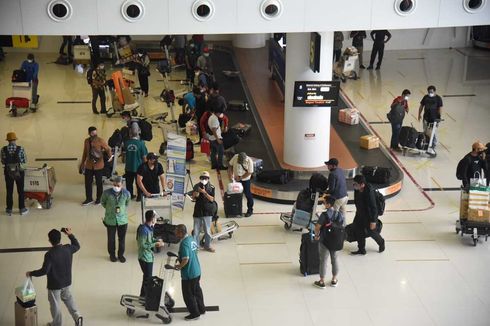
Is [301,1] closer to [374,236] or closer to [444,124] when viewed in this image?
[374,236]

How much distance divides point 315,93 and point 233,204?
8.78 ft

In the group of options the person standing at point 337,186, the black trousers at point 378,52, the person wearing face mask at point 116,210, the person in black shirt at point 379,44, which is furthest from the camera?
the black trousers at point 378,52

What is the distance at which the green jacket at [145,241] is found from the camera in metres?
12.2

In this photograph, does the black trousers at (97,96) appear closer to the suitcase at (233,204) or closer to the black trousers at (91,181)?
the black trousers at (91,181)

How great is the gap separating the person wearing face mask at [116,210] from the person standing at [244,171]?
2599 mm

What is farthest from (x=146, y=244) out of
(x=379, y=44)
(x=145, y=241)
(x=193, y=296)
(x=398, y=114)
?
(x=379, y=44)

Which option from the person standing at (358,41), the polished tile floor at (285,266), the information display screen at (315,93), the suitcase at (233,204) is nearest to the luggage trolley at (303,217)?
the polished tile floor at (285,266)

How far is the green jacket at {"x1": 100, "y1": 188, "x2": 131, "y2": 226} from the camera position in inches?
526

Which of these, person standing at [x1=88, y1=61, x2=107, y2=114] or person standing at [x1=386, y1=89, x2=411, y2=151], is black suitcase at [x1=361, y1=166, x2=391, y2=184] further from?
person standing at [x1=88, y1=61, x2=107, y2=114]

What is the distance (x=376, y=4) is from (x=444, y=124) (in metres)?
7.18

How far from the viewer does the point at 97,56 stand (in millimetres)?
25703

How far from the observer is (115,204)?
13.4m

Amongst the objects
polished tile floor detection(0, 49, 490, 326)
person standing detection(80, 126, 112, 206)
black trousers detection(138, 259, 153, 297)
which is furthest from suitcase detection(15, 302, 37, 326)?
person standing detection(80, 126, 112, 206)

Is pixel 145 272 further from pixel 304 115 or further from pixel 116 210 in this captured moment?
pixel 304 115
